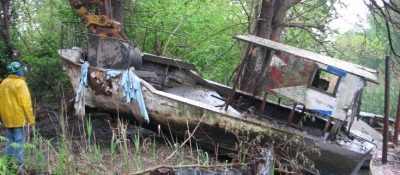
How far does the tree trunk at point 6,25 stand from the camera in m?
12.1

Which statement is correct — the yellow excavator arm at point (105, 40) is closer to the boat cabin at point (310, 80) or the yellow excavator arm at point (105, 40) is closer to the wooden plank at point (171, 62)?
the wooden plank at point (171, 62)

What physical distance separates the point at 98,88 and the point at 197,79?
244 centimetres

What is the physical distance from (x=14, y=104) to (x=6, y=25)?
7.99 m

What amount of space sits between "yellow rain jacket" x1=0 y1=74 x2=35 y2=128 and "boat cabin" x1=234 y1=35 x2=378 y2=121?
3.88m

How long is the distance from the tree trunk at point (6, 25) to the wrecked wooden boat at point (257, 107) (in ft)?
12.9

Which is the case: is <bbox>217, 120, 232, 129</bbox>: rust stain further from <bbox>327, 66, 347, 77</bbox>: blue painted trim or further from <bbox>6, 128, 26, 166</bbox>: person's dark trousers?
<bbox>6, 128, 26, 166</bbox>: person's dark trousers

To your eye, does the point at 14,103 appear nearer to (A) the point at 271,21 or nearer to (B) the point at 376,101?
(A) the point at 271,21

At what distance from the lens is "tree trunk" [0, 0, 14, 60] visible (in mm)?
12148

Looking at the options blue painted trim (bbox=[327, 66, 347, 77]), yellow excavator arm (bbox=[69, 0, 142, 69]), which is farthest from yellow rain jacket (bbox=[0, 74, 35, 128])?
blue painted trim (bbox=[327, 66, 347, 77])

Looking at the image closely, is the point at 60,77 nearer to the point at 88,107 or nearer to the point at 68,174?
the point at 88,107

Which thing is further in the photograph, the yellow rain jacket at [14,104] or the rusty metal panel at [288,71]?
the rusty metal panel at [288,71]

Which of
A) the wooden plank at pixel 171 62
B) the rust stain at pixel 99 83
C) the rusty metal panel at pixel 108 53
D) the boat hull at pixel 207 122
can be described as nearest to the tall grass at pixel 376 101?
the boat hull at pixel 207 122

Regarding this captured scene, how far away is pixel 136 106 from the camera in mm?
7922

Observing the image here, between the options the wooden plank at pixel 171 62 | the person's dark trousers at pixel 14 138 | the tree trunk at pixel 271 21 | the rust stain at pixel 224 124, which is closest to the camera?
the person's dark trousers at pixel 14 138
